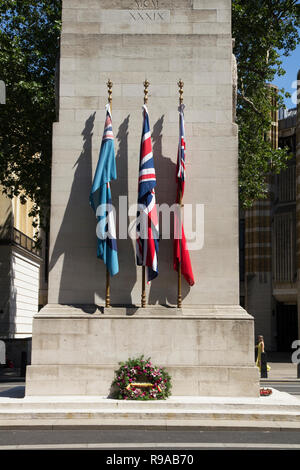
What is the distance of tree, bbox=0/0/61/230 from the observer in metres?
29.7

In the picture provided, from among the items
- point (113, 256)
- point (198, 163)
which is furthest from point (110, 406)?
point (198, 163)

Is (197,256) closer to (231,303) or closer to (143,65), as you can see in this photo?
(231,303)

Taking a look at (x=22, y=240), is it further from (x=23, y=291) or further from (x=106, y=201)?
(x=106, y=201)

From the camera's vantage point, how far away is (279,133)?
5916 cm

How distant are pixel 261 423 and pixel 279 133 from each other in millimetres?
48312

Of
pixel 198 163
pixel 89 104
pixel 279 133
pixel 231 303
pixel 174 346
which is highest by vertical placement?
pixel 279 133

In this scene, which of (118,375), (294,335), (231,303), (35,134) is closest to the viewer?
(118,375)

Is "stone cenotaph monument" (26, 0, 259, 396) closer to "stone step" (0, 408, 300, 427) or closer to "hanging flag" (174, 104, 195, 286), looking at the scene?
"hanging flag" (174, 104, 195, 286)

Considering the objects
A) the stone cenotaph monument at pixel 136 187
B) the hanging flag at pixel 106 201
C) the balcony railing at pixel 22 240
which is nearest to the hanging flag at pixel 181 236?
the stone cenotaph monument at pixel 136 187

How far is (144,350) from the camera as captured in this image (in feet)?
51.2

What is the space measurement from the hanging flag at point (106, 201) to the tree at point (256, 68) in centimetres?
1569

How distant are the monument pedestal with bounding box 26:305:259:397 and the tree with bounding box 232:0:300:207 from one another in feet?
54.0

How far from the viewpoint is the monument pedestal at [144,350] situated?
1532 centimetres

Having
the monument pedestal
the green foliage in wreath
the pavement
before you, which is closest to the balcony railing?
the monument pedestal
